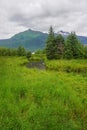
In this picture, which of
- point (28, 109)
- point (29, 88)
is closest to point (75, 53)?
point (29, 88)

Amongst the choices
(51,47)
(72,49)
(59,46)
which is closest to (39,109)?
(72,49)

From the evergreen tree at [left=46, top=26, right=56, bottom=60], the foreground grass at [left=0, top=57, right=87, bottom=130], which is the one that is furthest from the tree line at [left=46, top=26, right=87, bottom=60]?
the foreground grass at [left=0, top=57, right=87, bottom=130]

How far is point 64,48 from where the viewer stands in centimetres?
6544

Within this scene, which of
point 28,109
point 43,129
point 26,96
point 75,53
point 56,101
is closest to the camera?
point 43,129

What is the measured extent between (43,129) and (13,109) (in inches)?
87.3

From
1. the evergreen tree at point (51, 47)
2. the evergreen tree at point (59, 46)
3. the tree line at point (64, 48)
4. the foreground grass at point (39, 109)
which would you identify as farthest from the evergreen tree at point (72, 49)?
the foreground grass at point (39, 109)

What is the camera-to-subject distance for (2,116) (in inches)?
383

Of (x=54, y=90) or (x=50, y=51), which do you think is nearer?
(x=54, y=90)

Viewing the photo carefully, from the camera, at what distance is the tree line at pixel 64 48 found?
62.0m

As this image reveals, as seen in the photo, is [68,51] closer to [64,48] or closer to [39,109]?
[64,48]

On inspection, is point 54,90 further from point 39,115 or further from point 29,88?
point 39,115

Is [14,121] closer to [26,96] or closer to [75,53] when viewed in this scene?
[26,96]

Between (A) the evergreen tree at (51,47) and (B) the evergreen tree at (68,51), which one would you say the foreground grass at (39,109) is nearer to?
(B) the evergreen tree at (68,51)

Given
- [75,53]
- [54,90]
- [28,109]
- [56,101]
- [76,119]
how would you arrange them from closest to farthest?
1. [76,119]
2. [28,109]
3. [56,101]
4. [54,90]
5. [75,53]
